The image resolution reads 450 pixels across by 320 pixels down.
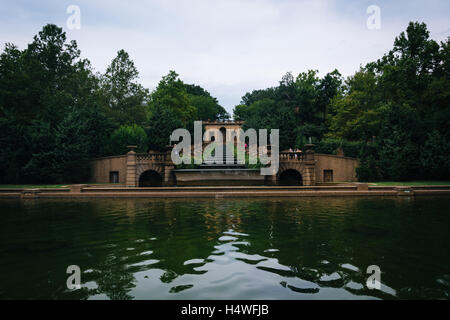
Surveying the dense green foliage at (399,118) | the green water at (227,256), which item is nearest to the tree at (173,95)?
the dense green foliage at (399,118)

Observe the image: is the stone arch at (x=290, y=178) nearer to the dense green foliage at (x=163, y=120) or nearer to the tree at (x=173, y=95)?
the dense green foliage at (x=163, y=120)

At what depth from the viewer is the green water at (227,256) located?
4629mm

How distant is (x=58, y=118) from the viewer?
102ft

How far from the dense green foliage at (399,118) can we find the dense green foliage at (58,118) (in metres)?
19.1

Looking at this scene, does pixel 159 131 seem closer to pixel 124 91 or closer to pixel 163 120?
pixel 163 120

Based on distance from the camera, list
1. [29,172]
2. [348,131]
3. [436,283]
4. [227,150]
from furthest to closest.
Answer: [348,131] → [227,150] → [29,172] → [436,283]

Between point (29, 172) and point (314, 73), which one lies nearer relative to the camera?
point (29, 172)

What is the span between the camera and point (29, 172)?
26812 mm

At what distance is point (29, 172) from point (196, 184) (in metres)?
16.5

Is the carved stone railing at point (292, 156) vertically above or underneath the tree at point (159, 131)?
underneath

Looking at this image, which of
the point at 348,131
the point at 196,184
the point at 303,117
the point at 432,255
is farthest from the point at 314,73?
the point at 432,255

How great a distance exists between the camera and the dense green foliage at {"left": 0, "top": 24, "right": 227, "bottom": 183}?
1093 inches

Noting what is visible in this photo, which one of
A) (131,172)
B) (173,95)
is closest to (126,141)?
(131,172)
